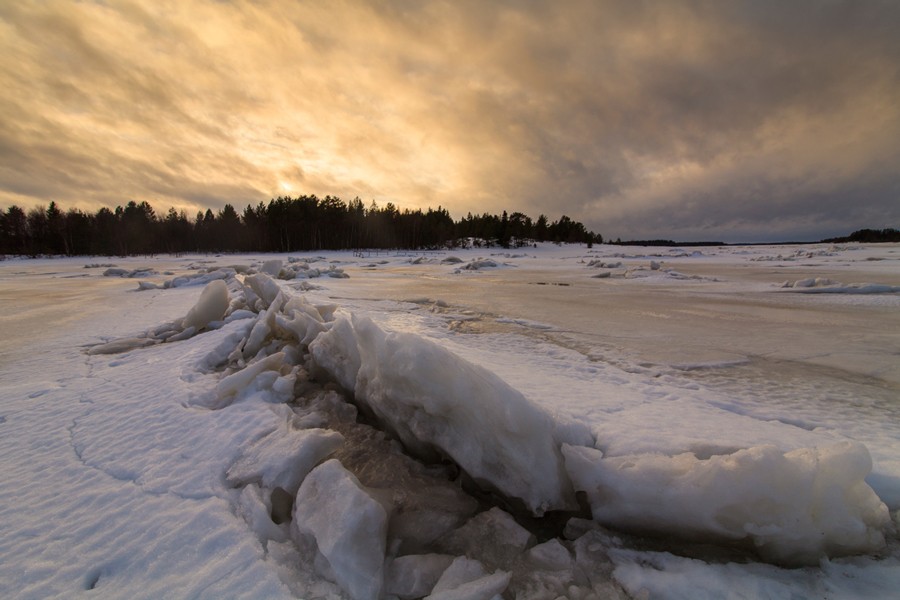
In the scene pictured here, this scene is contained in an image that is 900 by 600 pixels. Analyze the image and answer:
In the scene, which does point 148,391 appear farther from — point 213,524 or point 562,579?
point 562,579

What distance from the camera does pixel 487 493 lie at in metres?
2.03

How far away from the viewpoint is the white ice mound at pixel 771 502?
1.47 metres

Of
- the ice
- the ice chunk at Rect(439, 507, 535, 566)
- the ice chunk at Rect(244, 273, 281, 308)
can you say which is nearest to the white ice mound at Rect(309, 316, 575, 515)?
the ice chunk at Rect(439, 507, 535, 566)

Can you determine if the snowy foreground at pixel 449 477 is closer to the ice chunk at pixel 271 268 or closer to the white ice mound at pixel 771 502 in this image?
the white ice mound at pixel 771 502

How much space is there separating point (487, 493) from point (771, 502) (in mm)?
1252

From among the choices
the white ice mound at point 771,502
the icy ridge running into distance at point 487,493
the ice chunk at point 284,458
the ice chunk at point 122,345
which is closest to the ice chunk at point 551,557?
the icy ridge running into distance at point 487,493

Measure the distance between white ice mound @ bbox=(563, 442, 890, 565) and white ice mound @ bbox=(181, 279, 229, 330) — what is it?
6195 millimetres

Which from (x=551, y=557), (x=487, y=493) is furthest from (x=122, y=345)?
(x=551, y=557)

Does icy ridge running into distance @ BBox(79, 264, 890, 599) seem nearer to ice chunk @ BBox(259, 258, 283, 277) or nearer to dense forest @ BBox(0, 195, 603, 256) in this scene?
ice chunk @ BBox(259, 258, 283, 277)

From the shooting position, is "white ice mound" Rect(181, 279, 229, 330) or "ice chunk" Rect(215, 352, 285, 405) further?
"white ice mound" Rect(181, 279, 229, 330)

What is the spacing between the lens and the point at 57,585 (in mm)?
1401

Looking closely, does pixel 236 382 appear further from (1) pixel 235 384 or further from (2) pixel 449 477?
(2) pixel 449 477

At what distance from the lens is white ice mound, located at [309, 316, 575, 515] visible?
1.88 metres

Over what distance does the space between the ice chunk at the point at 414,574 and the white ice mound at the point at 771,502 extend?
0.86 metres
